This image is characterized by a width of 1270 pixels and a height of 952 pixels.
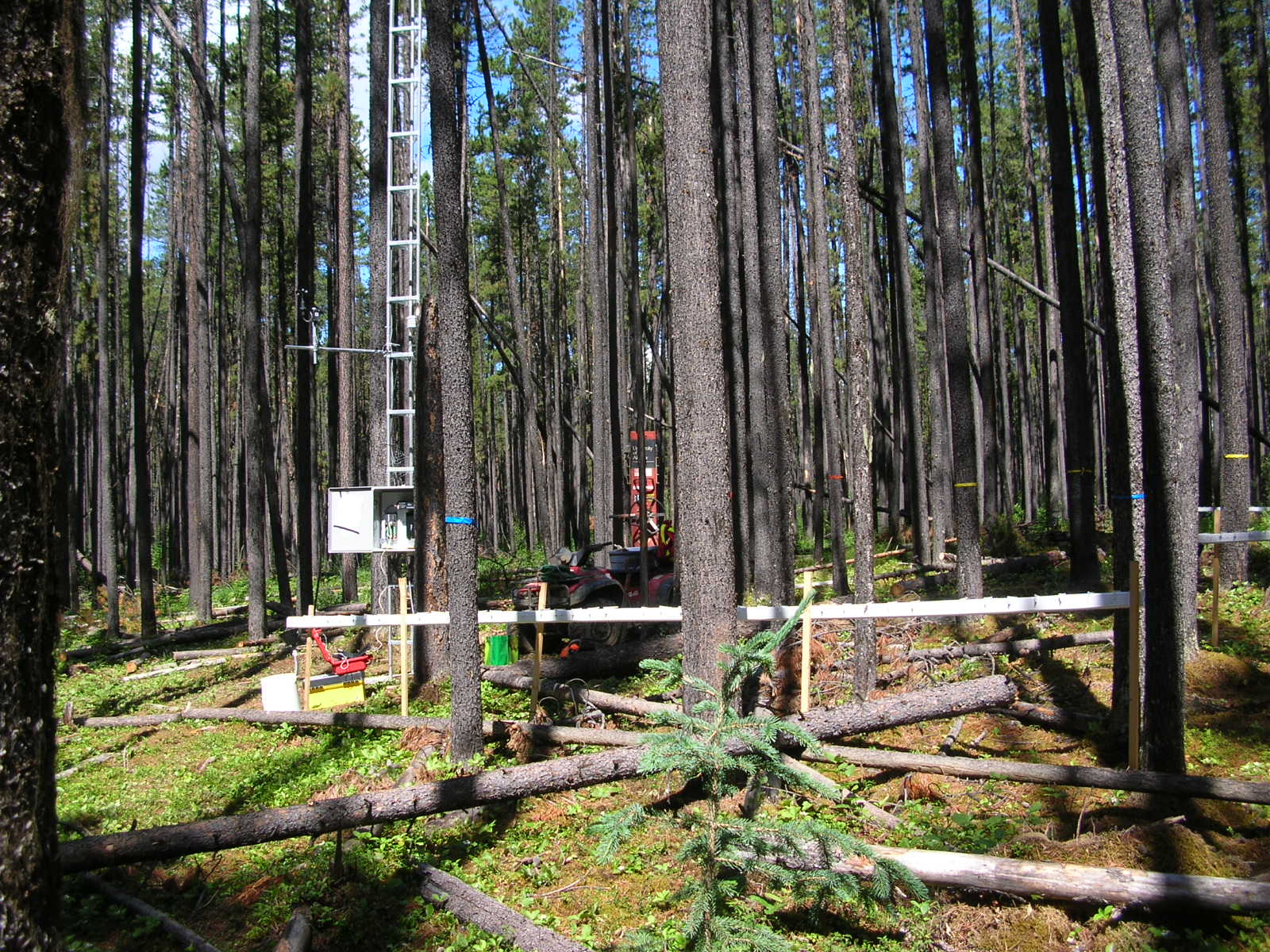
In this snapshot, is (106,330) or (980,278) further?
(106,330)

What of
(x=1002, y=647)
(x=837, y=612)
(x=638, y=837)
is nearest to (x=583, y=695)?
(x=638, y=837)

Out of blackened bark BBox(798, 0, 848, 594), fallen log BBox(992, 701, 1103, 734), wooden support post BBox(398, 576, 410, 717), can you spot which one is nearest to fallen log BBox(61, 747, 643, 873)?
wooden support post BBox(398, 576, 410, 717)

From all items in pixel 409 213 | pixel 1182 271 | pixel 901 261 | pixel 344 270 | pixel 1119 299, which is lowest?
pixel 1119 299

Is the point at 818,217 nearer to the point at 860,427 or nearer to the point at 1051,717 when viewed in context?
the point at 860,427

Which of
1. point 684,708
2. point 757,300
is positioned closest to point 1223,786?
point 684,708

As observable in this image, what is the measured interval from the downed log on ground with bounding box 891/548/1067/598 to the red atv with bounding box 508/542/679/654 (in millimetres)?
3958

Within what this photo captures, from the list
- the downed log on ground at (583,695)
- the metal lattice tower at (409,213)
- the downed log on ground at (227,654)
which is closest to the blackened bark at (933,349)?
the metal lattice tower at (409,213)

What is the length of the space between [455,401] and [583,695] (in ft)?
11.1

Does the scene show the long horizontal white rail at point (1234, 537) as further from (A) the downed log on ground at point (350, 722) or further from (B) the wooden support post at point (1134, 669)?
(A) the downed log on ground at point (350, 722)

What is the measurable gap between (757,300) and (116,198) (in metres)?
27.8

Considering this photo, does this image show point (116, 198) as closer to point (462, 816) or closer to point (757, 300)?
point (757, 300)

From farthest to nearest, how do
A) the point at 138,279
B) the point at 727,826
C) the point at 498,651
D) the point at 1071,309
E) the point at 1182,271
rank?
the point at 138,279 < the point at 1071,309 < the point at 498,651 < the point at 1182,271 < the point at 727,826

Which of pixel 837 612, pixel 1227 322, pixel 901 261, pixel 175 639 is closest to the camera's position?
pixel 837 612

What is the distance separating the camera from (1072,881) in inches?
188
